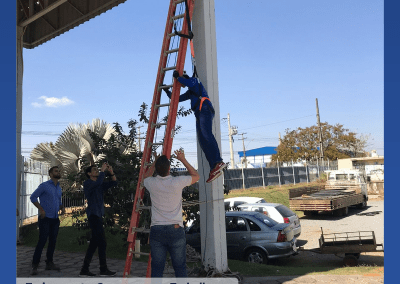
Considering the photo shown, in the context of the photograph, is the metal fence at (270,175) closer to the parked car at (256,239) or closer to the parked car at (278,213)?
the parked car at (278,213)

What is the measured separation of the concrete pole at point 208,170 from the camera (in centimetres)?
672

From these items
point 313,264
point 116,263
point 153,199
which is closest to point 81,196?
point 116,263

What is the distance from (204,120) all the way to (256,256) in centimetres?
580

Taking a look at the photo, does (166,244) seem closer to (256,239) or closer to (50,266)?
(50,266)

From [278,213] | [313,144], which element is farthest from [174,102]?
[313,144]

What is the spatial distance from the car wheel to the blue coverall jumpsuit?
5291 mm

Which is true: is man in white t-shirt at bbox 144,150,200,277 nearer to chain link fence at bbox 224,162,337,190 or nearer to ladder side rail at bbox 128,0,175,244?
ladder side rail at bbox 128,0,175,244

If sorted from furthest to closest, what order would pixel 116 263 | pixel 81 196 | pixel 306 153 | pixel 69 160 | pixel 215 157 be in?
pixel 306 153
pixel 69 160
pixel 81 196
pixel 116 263
pixel 215 157

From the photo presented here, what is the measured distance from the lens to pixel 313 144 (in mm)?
53344

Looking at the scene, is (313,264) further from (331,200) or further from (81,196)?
(331,200)

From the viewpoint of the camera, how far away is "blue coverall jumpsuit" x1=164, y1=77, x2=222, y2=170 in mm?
6301

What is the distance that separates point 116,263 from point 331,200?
14.9m

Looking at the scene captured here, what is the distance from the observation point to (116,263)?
838 cm

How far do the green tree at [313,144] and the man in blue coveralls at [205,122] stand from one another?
47.9 metres
